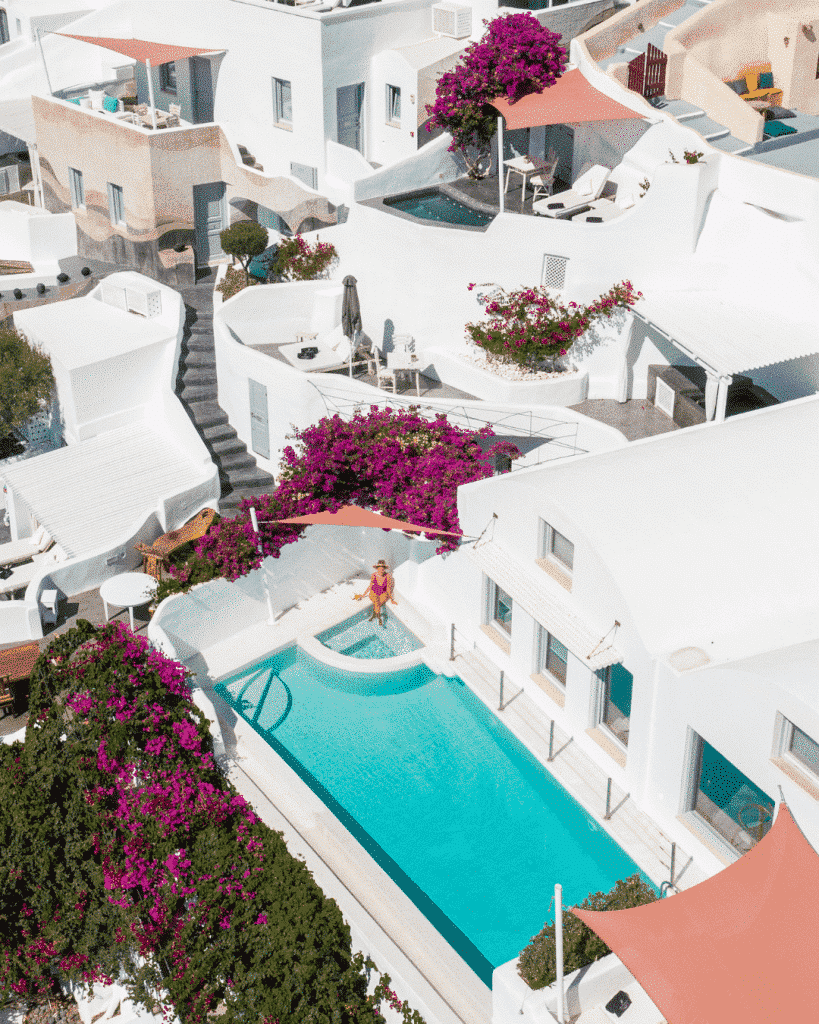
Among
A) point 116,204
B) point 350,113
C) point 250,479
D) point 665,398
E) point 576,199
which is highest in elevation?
point 350,113

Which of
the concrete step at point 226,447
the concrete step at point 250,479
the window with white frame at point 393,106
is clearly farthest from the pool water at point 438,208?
the concrete step at point 250,479

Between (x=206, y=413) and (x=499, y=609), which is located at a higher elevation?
(x=206, y=413)

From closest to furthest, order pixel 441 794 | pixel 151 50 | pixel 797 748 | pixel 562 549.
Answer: pixel 797 748
pixel 441 794
pixel 562 549
pixel 151 50

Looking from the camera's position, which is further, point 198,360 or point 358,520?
point 198,360

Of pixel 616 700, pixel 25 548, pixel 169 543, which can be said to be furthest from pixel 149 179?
pixel 616 700

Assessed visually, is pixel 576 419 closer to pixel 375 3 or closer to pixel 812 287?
pixel 812 287

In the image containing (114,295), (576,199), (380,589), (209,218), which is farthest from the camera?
(209,218)

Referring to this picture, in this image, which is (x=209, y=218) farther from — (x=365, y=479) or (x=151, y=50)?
(x=365, y=479)
